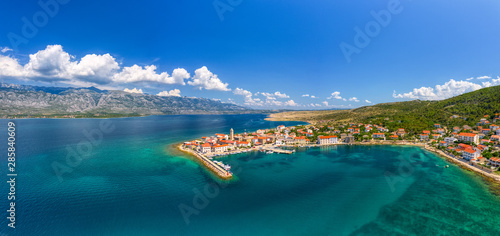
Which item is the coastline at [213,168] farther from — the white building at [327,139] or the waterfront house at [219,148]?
the white building at [327,139]

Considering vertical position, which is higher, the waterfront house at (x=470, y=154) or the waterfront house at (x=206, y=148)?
the waterfront house at (x=470, y=154)

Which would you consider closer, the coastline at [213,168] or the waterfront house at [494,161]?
the coastline at [213,168]

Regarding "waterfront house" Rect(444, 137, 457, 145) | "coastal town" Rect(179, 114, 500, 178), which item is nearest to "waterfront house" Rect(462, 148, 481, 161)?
"coastal town" Rect(179, 114, 500, 178)

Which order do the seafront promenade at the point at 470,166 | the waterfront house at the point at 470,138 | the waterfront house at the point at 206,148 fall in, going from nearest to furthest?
the seafront promenade at the point at 470,166 < the waterfront house at the point at 206,148 < the waterfront house at the point at 470,138

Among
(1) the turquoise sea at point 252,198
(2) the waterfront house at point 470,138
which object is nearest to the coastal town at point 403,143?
(2) the waterfront house at point 470,138

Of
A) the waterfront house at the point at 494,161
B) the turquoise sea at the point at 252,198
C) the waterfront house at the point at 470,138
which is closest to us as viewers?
the turquoise sea at the point at 252,198

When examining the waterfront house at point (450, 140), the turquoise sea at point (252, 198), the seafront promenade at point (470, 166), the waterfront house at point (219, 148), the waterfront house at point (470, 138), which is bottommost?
the turquoise sea at point (252, 198)

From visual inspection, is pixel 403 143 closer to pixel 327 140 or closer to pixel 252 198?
pixel 327 140
